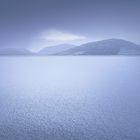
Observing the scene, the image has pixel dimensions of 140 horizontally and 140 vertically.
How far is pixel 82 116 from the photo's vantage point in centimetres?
706

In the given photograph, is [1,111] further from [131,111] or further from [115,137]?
[131,111]

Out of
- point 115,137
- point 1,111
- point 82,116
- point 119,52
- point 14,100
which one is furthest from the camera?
point 119,52

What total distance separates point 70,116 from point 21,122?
6.03 feet

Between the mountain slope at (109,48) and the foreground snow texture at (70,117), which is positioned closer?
the foreground snow texture at (70,117)

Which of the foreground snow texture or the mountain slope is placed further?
the mountain slope

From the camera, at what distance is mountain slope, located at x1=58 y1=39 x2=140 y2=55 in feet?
552

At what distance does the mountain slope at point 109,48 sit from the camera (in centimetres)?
16838

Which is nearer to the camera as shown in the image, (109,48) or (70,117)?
(70,117)

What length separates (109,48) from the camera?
17362 centimetres

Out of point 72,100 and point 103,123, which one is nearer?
point 103,123

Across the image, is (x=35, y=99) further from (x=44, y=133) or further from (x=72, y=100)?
(x=44, y=133)

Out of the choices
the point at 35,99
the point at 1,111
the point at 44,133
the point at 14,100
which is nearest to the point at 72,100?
the point at 35,99

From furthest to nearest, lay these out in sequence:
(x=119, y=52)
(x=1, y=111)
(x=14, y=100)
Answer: (x=119, y=52), (x=14, y=100), (x=1, y=111)

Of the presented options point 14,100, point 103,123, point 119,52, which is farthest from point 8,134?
point 119,52
